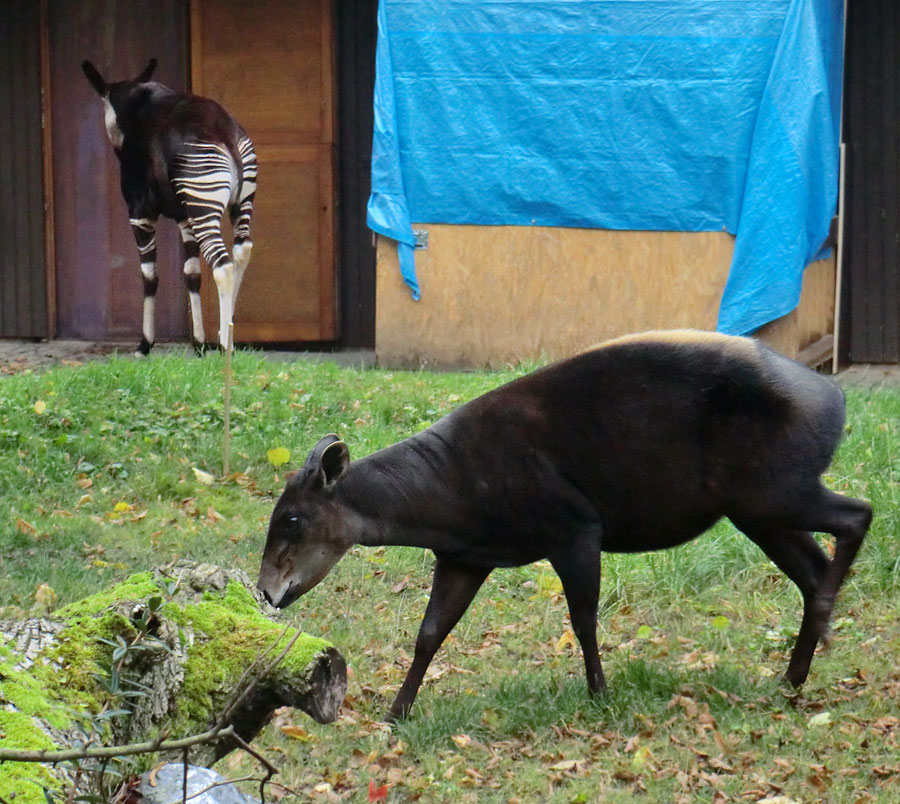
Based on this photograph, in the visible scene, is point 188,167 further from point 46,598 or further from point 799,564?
point 799,564

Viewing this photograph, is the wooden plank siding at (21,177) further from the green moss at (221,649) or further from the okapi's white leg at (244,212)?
the green moss at (221,649)

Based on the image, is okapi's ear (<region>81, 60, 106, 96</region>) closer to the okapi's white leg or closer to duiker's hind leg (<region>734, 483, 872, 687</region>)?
the okapi's white leg

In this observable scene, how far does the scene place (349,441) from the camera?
27.2ft

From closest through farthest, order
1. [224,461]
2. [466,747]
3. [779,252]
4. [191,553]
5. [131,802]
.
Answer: [131,802] → [466,747] → [191,553] → [224,461] → [779,252]

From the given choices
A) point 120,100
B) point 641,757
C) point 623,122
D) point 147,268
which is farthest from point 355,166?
point 641,757

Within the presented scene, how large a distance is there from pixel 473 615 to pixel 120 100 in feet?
22.1

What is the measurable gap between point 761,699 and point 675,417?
1.13 m

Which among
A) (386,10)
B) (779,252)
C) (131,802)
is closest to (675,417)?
(131,802)

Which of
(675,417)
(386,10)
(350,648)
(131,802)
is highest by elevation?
(386,10)

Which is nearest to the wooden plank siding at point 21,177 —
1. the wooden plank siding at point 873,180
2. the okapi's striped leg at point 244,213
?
the okapi's striped leg at point 244,213

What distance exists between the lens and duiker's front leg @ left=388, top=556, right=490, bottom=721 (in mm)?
4996

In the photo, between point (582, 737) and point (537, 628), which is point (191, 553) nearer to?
point (537, 628)

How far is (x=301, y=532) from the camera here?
4836 millimetres

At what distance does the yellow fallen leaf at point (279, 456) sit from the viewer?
8.12 m
